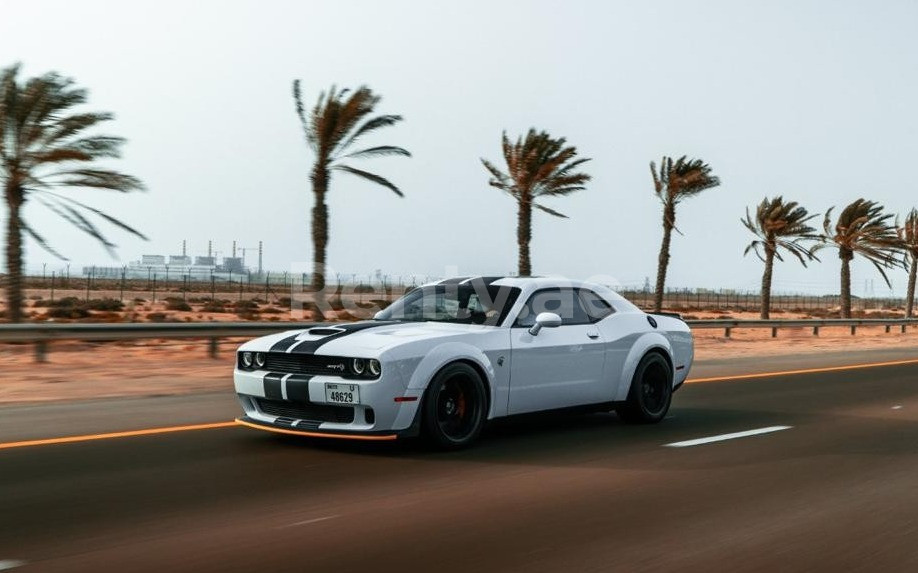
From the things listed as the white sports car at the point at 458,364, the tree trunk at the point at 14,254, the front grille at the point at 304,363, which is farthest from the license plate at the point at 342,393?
the tree trunk at the point at 14,254

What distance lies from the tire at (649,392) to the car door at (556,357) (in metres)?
0.50

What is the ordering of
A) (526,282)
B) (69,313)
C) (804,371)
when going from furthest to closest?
(69,313)
(804,371)
(526,282)

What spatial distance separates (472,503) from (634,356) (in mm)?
4080

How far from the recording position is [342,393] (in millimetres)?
7930

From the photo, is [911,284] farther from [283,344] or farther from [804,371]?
[283,344]

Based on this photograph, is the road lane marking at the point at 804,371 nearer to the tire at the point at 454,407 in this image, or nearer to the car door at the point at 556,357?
the car door at the point at 556,357

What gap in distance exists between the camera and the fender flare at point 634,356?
33.8ft

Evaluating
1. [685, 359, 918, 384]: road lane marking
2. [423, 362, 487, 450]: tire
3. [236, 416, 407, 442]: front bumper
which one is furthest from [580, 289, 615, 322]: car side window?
[685, 359, 918, 384]: road lane marking

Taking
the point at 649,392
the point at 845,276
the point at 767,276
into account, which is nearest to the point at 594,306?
the point at 649,392

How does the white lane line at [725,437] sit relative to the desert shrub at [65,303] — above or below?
below

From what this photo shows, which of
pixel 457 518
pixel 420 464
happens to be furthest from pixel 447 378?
pixel 457 518

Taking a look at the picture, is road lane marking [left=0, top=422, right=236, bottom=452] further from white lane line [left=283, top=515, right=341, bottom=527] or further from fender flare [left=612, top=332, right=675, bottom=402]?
fender flare [left=612, top=332, right=675, bottom=402]

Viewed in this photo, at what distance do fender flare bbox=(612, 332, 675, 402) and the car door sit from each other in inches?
11.3

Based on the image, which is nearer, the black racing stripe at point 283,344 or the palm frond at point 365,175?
the black racing stripe at point 283,344
